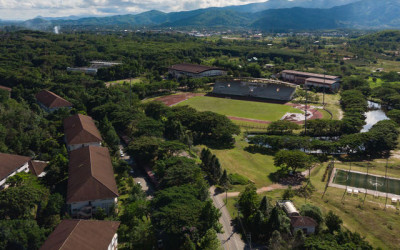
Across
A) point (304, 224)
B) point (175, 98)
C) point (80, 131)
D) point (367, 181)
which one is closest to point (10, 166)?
point (80, 131)

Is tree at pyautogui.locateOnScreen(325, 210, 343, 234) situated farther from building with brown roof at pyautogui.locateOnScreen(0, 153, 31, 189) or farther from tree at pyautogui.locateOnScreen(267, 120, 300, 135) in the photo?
building with brown roof at pyautogui.locateOnScreen(0, 153, 31, 189)

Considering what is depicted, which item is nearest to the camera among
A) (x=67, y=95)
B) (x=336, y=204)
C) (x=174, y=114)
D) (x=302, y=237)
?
(x=302, y=237)

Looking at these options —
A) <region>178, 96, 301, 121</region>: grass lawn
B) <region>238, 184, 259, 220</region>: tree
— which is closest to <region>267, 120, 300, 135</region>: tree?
<region>178, 96, 301, 121</region>: grass lawn

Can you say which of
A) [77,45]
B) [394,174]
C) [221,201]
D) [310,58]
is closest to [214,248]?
[221,201]

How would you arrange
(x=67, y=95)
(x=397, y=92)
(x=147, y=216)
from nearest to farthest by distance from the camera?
(x=147, y=216) < (x=67, y=95) < (x=397, y=92)

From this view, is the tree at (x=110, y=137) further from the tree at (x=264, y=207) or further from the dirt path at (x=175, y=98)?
the dirt path at (x=175, y=98)

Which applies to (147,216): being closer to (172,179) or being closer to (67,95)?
(172,179)

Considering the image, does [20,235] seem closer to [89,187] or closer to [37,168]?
[89,187]
